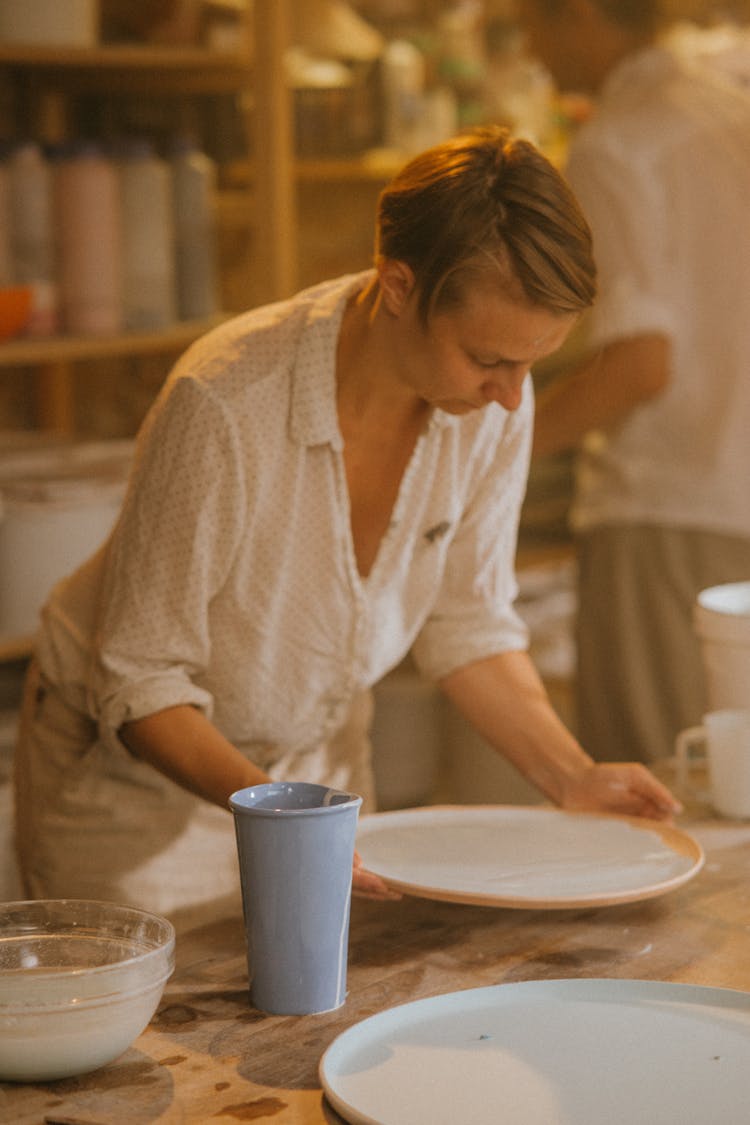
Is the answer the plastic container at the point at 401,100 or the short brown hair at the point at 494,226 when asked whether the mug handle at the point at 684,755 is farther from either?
the plastic container at the point at 401,100

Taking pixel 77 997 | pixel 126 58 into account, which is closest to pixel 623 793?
pixel 77 997

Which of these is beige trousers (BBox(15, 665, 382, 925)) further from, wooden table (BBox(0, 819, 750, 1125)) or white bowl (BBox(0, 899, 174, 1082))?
white bowl (BBox(0, 899, 174, 1082))

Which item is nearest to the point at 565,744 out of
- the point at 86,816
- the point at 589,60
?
the point at 86,816

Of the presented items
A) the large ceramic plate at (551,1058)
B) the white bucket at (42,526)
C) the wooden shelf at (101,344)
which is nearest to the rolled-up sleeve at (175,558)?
the large ceramic plate at (551,1058)

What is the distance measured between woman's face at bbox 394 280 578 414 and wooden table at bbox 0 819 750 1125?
1.55 feet

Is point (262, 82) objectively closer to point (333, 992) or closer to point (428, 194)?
point (428, 194)

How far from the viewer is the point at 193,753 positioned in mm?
1385

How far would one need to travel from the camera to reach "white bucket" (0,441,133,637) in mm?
2352

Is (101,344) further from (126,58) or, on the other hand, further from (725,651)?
(725,651)

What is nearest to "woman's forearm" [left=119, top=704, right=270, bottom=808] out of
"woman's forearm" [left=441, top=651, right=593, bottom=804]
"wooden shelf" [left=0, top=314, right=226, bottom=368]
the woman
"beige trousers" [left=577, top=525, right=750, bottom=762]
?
the woman

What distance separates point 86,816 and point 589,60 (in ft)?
5.13

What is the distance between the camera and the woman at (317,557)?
136 centimetres

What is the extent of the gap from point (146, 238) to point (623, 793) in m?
1.47

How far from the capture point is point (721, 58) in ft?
8.67
